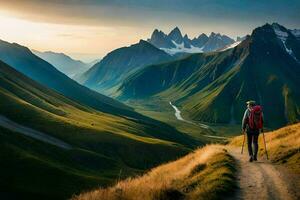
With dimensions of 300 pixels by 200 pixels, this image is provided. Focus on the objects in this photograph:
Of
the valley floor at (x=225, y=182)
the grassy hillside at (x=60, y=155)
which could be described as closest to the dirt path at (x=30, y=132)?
the grassy hillside at (x=60, y=155)

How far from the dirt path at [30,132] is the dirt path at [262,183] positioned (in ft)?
341

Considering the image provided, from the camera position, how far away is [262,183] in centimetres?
2323

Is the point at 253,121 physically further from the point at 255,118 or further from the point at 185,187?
the point at 185,187

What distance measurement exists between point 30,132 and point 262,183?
390ft

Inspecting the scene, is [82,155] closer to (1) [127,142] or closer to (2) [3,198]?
(1) [127,142]

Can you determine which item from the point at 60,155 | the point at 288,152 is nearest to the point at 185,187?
the point at 288,152

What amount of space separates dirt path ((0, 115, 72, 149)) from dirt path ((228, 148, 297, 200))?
10393cm

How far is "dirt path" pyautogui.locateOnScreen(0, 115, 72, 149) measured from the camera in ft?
422

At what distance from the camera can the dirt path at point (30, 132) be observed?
422 feet

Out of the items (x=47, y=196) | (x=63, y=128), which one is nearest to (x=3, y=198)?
(x=47, y=196)

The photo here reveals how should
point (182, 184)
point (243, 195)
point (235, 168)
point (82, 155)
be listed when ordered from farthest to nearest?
point (82, 155) → point (235, 168) → point (182, 184) → point (243, 195)

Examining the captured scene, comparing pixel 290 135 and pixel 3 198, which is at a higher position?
pixel 290 135

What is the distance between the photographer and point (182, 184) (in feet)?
77.3

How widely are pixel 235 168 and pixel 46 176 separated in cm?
6340
